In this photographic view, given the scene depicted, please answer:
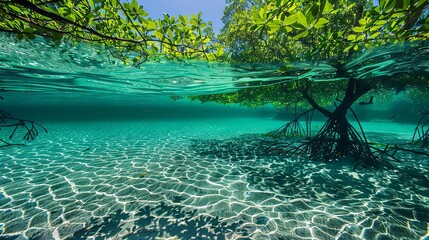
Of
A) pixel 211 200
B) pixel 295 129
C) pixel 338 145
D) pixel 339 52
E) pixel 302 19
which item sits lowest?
pixel 211 200

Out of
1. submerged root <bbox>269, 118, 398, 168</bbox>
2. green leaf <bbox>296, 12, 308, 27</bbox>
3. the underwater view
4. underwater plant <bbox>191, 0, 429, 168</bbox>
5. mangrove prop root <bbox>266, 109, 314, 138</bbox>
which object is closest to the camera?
green leaf <bbox>296, 12, 308, 27</bbox>

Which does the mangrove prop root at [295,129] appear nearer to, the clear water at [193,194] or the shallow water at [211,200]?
the clear water at [193,194]

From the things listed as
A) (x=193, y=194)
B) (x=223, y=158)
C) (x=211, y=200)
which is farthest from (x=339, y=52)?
(x=193, y=194)

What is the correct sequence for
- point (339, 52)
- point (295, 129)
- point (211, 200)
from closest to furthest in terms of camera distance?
point (211, 200)
point (339, 52)
point (295, 129)

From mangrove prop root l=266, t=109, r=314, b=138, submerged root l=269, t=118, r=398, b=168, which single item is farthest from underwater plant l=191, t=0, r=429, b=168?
mangrove prop root l=266, t=109, r=314, b=138

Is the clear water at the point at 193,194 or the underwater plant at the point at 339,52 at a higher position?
the underwater plant at the point at 339,52

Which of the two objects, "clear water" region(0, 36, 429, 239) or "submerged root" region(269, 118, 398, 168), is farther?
"submerged root" region(269, 118, 398, 168)

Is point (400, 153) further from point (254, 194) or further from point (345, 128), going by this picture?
point (254, 194)

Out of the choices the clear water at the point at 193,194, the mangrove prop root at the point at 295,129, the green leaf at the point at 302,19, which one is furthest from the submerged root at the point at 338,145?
the green leaf at the point at 302,19

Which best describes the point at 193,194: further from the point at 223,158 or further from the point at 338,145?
the point at 338,145

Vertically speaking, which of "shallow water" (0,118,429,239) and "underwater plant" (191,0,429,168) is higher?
"underwater plant" (191,0,429,168)

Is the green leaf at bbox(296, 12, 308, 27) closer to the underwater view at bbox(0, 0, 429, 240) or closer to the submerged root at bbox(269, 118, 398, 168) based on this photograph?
the underwater view at bbox(0, 0, 429, 240)

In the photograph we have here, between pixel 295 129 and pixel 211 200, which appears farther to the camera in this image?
pixel 295 129

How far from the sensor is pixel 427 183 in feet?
22.6
